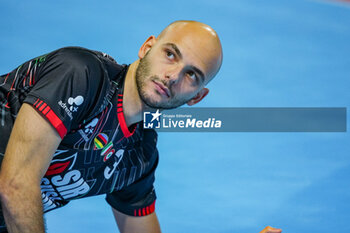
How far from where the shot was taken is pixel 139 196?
9.40ft

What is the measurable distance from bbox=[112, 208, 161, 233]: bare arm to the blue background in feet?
2.91

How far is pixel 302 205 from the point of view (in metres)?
4.32

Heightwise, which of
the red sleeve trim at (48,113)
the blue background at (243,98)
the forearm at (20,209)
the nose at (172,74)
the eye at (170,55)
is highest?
the blue background at (243,98)

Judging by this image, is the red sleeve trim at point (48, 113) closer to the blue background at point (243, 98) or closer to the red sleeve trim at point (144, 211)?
the red sleeve trim at point (144, 211)

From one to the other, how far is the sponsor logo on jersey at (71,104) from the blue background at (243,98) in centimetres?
193

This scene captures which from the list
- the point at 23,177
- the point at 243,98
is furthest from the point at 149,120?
the point at 243,98

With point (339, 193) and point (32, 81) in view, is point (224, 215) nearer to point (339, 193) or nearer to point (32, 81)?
point (339, 193)

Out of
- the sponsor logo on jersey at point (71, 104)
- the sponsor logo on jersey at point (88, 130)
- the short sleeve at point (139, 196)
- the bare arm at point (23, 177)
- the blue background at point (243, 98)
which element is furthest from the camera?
the blue background at point (243, 98)

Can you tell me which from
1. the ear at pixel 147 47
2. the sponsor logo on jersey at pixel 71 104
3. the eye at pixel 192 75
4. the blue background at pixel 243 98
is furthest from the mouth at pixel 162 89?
the blue background at pixel 243 98

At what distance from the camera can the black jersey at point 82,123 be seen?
1.98m

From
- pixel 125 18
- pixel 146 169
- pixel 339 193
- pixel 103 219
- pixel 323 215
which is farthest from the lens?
pixel 125 18

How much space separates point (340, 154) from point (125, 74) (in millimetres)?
3186

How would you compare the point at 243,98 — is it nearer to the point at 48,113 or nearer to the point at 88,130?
the point at 88,130

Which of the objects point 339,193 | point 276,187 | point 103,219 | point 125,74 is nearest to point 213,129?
point 276,187
